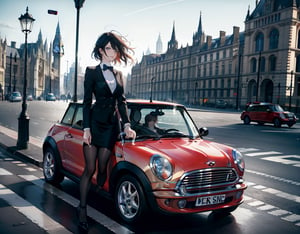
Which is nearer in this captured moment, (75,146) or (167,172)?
(167,172)

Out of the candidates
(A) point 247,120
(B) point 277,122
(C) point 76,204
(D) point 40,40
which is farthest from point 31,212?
(D) point 40,40

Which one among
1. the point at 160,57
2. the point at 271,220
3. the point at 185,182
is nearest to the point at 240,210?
the point at 271,220

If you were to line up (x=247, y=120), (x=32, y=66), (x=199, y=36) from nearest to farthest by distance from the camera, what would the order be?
(x=247, y=120) → (x=199, y=36) → (x=32, y=66)

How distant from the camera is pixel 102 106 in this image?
3.61 m

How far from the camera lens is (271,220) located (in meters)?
4.32

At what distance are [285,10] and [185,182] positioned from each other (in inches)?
Answer: 2321

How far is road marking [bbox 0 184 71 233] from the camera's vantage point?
3774 millimetres

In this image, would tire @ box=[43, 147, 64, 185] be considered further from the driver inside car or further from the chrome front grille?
the chrome front grille

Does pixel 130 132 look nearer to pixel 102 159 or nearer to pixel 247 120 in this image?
pixel 102 159

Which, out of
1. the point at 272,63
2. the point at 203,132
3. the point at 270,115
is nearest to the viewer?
the point at 203,132

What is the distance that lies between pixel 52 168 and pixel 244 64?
206 ft

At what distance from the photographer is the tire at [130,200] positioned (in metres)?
3.65

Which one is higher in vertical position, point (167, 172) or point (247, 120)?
point (167, 172)

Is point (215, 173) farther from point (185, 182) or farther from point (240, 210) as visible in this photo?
point (240, 210)
